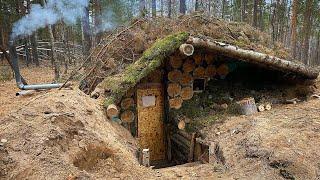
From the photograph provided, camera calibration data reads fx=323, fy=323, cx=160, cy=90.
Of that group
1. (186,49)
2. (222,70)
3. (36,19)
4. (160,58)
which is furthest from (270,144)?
(36,19)

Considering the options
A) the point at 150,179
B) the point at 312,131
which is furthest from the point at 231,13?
the point at 150,179

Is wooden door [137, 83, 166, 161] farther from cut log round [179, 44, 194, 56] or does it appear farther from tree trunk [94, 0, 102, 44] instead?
tree trunk [94, 0, 102, 44]

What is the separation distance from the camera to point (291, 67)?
9508 millimetres

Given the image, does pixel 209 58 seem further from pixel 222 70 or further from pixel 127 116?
pixel 127 116

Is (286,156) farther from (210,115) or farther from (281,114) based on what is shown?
(210,115)

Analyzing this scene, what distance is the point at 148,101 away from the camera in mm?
9852

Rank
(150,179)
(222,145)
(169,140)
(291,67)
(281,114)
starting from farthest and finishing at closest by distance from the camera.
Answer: (169,140)
(291,67)
(281,114)
(222,145)
(150,179)

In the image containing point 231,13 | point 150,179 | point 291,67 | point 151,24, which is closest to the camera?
point 150,179

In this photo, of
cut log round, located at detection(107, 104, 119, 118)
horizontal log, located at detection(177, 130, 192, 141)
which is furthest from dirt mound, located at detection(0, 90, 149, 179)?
horizontal log, located at detection(177, 130, 192, 141)

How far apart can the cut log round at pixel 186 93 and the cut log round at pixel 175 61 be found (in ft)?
2.63

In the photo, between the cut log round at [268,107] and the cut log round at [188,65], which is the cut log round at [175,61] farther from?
the cut log round at [268,107]

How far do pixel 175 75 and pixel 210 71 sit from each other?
54.4 inches

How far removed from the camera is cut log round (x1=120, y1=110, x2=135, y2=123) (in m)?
9.10

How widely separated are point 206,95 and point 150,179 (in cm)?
528
